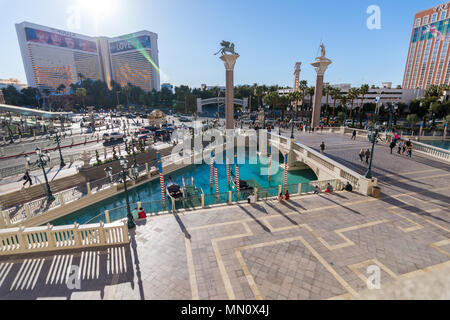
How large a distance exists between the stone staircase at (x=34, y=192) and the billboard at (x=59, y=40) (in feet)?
555

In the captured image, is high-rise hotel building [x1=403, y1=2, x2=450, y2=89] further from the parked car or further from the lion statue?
the parked car

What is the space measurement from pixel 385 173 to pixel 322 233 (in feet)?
42.2

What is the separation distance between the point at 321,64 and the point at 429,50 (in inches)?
3586

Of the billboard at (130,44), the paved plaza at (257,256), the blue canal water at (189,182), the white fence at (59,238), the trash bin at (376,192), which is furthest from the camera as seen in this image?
the billboard at (130,44)

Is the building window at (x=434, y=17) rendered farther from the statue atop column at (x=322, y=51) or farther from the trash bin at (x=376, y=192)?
the trash bin at (x=376, y=192)

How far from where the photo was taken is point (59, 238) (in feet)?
32.6

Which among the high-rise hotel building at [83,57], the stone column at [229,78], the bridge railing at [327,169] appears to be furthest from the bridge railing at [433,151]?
the high-rise hotel building at [83,57]

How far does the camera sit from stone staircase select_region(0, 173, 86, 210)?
18266mm

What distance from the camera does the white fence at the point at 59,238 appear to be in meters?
9.81

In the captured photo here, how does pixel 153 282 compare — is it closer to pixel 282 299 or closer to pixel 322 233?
pixel 282 299

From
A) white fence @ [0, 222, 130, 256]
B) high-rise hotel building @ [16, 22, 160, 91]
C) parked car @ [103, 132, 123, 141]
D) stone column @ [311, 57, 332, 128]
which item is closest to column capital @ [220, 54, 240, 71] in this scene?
stone column @ [311, 57, 332, 128]

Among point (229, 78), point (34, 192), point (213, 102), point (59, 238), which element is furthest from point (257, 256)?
point (213, 102)

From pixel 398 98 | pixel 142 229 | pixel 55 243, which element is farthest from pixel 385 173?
pixel 398 98

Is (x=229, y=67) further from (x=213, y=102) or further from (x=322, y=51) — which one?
(x=213, y=102)
